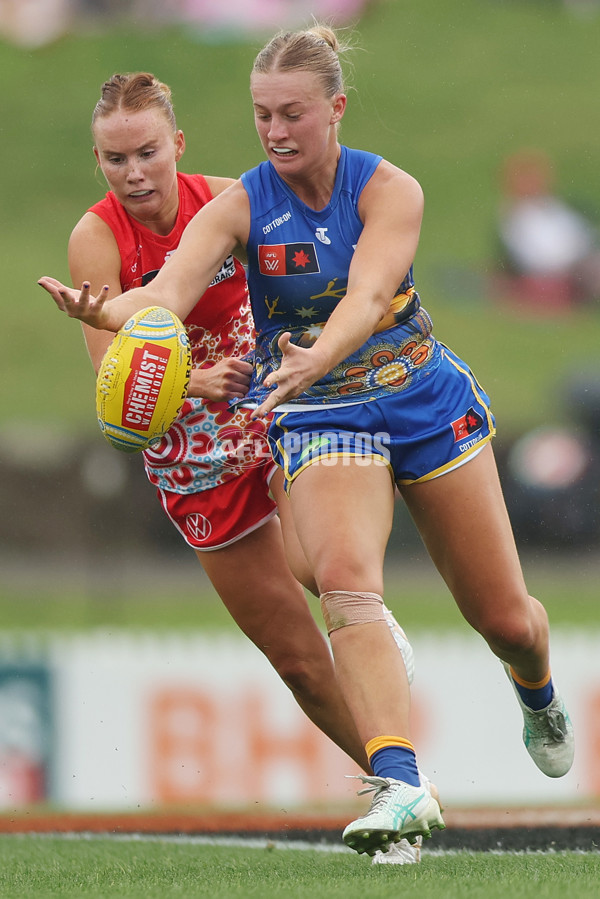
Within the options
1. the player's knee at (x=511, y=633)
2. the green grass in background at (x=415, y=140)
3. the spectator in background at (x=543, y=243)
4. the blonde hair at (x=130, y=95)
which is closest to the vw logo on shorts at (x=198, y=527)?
the player's knee at (x=511, y=633)

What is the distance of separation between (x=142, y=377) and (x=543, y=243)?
2054cm

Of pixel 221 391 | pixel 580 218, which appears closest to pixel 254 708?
pixel 221 391

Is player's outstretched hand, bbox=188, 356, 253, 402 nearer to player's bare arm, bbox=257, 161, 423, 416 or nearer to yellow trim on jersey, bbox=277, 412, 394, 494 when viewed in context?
yellow trim on jersey, bbox=277, 412, 394, 494

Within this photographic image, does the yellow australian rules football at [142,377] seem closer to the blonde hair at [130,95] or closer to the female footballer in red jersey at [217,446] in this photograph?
the female footballer in red jersey at [217,446]

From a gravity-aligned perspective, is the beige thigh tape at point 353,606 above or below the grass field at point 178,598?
above

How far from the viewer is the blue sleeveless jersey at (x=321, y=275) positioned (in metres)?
4.12

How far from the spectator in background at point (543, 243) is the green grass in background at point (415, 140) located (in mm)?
424

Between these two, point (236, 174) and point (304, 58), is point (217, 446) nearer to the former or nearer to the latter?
point (304, 58)

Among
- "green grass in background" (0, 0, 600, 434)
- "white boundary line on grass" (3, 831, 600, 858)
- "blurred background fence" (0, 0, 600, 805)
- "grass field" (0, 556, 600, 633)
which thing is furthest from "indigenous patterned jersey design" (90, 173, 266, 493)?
"green grass in background" (0, 0, 600, 434)

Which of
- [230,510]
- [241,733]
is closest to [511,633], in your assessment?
[230,510]

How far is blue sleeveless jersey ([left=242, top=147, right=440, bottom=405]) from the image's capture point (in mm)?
4121

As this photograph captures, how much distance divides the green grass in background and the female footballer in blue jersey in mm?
16755

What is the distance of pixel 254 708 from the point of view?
23.5 ft

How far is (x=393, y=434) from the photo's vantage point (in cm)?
412
